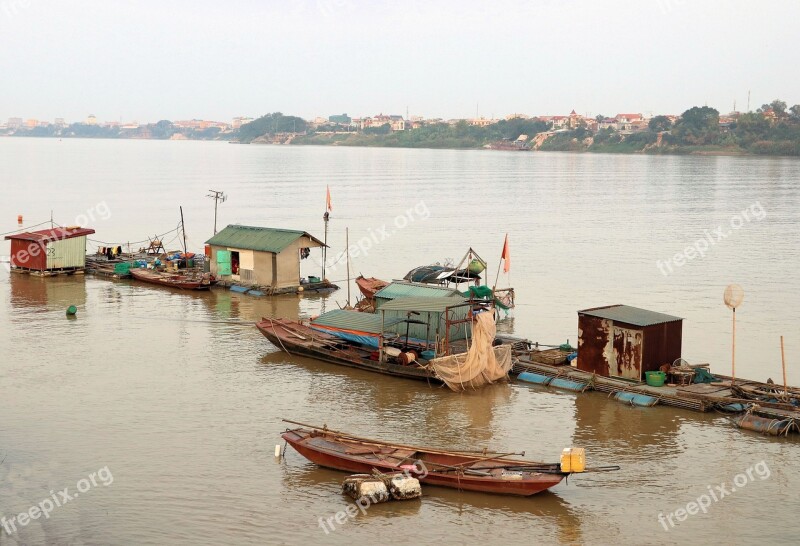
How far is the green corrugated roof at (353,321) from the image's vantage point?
2891 cm

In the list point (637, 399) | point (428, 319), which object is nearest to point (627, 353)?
point (637, 399)

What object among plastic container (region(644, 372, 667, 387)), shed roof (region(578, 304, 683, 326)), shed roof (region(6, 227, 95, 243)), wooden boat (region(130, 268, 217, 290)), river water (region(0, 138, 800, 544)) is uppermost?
shed roof (region(6, 227, 95, 243))

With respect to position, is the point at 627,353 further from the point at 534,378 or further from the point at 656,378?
the point at 534,378

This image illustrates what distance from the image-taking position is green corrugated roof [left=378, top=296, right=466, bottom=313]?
27117 mm

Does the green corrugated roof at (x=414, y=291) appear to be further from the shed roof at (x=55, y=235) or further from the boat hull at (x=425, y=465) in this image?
the shed roof at (x=55, y=235)

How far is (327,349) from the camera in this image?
29.0 meters

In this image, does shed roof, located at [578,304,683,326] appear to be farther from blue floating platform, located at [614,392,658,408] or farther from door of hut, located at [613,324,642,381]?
blue floating platform, located at [614,392,658,408]

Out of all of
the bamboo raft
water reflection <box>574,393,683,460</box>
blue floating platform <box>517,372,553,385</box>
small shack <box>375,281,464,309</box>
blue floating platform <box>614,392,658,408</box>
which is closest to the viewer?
water reflection <box>574,393,683,460</box>

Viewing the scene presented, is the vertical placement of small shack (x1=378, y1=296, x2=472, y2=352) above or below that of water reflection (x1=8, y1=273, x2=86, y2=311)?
above

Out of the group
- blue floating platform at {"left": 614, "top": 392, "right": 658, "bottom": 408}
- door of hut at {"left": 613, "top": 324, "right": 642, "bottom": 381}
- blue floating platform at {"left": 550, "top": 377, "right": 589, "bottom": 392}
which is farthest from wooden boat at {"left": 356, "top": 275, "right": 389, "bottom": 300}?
blue floating platform at {"left": 614, "top": 392, "right": 658, "bottom": 408}

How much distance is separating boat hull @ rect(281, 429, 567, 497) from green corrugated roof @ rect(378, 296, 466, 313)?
737 centimetres

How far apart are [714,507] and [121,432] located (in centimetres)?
1393

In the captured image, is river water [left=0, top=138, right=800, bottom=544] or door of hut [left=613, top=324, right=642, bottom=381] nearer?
river water [left=0, top=138, right=800, bottom=544]

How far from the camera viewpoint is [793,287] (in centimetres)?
4359
